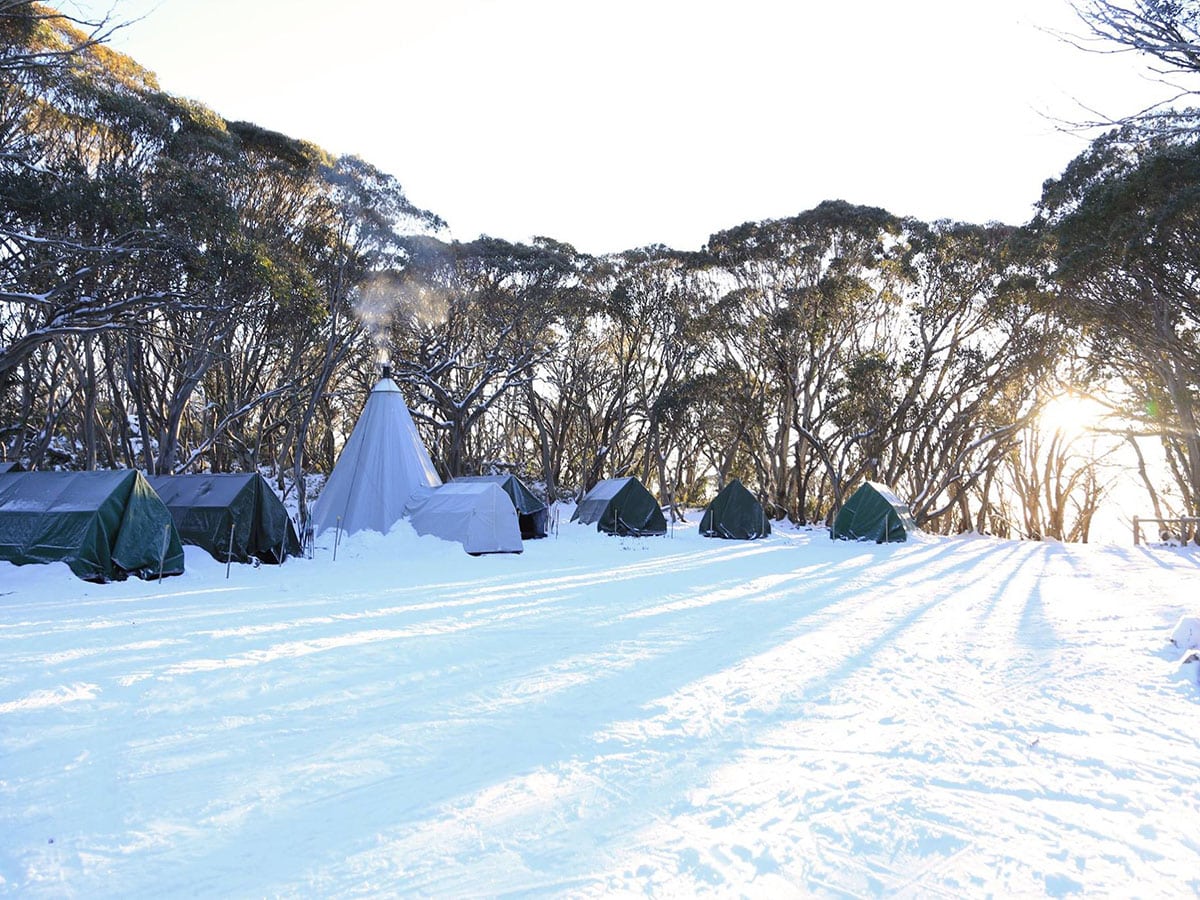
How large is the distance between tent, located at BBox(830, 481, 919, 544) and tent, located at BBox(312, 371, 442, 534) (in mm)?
11437

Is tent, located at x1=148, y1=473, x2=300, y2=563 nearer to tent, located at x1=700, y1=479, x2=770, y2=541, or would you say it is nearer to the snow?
the snow

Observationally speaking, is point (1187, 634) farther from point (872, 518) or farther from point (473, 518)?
point (872, 518)

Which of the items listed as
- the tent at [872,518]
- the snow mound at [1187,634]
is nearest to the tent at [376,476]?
the tent at [872,518]

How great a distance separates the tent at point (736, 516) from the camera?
71.3ft

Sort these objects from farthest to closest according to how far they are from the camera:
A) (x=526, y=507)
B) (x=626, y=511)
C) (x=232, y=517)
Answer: (x=626, y=511) < (x=526, y=507) < (x=232, y=517)

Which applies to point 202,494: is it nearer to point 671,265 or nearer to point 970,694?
point 970,694

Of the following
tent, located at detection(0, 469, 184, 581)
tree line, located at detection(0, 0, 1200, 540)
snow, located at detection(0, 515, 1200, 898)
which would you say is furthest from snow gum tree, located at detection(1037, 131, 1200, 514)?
tent, located at detection(0, 469, 184, 581)

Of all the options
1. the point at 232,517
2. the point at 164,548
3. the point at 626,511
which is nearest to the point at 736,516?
the point at 626,511

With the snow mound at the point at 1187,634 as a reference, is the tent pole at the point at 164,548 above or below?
above

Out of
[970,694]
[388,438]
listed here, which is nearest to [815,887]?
[970,694]

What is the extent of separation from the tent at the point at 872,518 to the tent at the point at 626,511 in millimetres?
5239

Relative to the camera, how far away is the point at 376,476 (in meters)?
16.6

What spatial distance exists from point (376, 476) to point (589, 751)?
13.6 meters

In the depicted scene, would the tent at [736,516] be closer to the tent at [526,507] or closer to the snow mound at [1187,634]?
the tent at [526,507]
